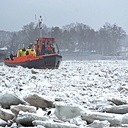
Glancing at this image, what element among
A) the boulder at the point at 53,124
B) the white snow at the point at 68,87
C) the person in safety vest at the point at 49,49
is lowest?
the white snow at the point at 68,87

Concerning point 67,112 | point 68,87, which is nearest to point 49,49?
point 68,87

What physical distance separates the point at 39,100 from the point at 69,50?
98352 mm

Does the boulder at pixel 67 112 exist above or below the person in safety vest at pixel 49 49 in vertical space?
below

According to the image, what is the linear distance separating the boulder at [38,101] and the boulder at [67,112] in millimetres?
1175

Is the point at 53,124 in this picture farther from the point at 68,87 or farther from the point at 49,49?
the point at 49,49

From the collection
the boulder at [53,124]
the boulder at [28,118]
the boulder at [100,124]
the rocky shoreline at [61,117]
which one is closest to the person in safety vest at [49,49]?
the rocky shoreline at [61,117]

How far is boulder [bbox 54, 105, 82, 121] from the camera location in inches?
238

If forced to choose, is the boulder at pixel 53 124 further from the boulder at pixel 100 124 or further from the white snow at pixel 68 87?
the white snow at pixel 68 87

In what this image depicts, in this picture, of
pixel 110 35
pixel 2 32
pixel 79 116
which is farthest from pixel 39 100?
pixel 2 32

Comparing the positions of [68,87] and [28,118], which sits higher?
[28,118]

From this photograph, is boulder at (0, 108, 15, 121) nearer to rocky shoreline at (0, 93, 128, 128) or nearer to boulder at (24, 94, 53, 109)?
rocky shoreline at (0, 93, 128, 128)

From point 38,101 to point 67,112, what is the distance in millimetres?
1430

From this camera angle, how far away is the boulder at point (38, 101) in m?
7.34

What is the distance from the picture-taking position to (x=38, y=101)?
736 cm
